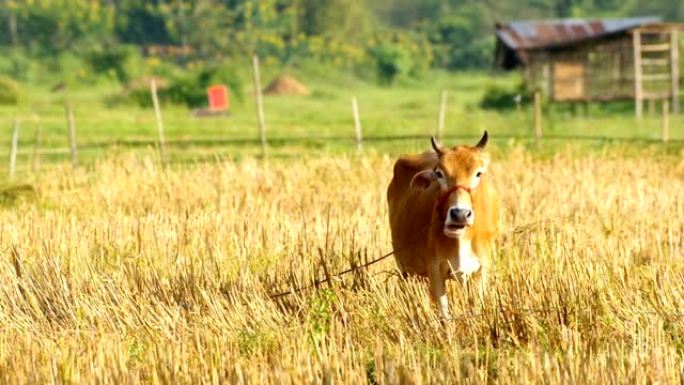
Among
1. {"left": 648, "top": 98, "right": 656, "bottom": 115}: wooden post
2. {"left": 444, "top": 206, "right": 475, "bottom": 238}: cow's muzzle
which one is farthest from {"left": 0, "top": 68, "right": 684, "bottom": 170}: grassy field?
{"left": 444, "top": 206, "right": 475, "bottom": 238}: cow's muzzle

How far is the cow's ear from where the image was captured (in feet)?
28.0

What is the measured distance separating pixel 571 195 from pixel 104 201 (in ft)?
16.4

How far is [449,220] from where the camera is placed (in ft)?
25.8

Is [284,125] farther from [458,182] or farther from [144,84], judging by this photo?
[458,182]

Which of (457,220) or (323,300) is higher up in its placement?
(457,220)

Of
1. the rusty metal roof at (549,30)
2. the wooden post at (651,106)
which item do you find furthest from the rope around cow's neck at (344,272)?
the rusty metal roof at (549,30)

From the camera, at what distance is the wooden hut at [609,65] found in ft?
117

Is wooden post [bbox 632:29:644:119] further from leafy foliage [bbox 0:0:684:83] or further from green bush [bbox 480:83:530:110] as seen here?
leafy foliage [bbox 0:0:684:83]

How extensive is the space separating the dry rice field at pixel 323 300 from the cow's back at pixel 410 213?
0.70 ft

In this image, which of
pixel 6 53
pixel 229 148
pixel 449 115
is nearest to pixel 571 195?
pixel 229 148

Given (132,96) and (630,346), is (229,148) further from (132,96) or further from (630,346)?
(630,346)

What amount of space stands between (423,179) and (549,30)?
3835 centimetres

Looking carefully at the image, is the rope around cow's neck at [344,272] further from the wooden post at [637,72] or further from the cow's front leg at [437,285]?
the wooden post at [637,72]

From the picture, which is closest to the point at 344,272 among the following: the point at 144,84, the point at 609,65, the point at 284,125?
the point at 284,125
